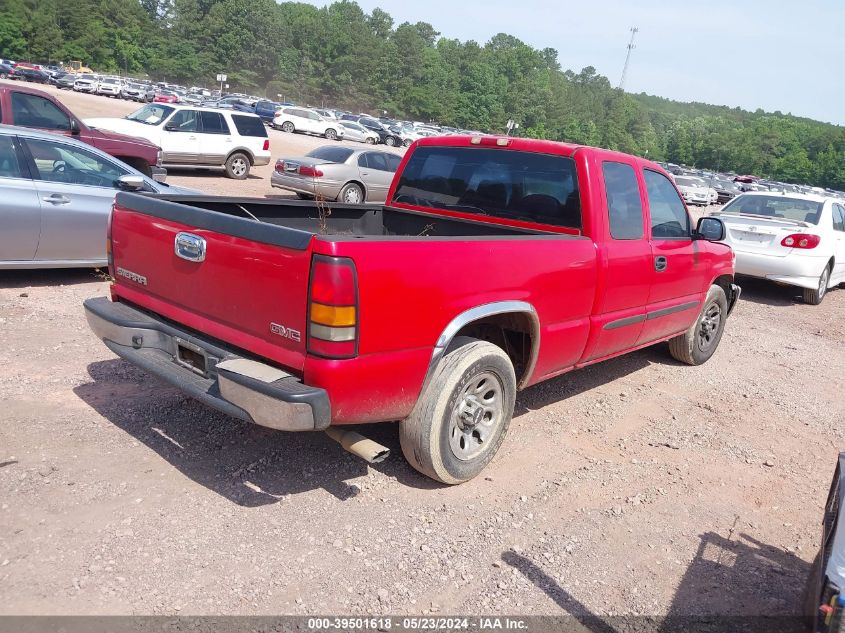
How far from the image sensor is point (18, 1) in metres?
104

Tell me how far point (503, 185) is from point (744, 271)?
268 inches

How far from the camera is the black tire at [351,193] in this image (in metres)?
16.6

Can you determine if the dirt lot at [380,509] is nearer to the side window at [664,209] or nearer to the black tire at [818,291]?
the side window at [664,209]

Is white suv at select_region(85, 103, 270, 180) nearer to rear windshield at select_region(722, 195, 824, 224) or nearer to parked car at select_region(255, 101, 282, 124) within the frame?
rear windshield at select_region(722, 195, 824, 224)

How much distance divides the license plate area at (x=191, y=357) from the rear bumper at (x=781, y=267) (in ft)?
29.3

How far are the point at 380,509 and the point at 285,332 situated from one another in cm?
115

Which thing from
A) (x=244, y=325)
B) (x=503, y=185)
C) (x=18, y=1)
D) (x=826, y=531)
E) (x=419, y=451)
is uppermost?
(x=18, y=1)

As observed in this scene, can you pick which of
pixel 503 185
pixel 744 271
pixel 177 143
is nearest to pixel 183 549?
pixel 503 185

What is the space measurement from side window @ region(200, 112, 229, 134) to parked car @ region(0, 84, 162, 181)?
6246mm

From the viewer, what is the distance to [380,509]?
12.6 ft

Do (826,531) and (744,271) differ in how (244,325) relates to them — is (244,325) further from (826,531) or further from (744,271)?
(744,271)

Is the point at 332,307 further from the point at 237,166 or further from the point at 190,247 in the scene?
the point at 237,166

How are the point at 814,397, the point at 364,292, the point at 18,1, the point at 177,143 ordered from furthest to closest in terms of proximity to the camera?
the point at 18,1
the point at 177,143
the point at 814,397
the point at 364,292

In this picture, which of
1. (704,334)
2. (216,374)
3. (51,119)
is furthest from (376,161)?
(216,374)
